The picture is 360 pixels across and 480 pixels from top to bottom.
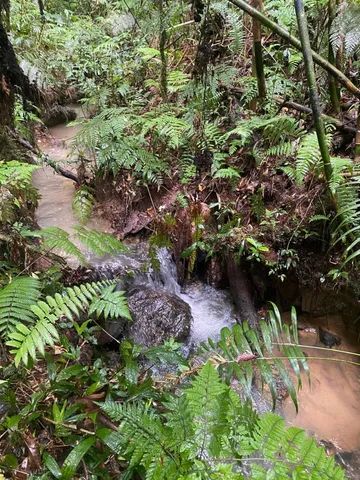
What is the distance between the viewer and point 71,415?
196cm

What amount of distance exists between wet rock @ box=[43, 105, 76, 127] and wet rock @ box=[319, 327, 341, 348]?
567 cm

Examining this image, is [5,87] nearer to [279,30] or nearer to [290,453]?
[279,30]

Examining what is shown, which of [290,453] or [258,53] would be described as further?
[258,53]

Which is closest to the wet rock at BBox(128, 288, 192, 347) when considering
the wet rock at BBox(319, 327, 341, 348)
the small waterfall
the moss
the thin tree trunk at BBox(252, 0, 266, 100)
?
the small waterfall

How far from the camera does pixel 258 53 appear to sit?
12.1 ft

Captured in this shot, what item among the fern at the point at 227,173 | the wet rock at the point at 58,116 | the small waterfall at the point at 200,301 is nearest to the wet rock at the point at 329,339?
the small waterfall at the point at 200,301

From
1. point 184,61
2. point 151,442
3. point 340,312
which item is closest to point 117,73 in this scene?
point 184,61

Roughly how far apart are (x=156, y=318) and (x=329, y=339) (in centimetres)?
174

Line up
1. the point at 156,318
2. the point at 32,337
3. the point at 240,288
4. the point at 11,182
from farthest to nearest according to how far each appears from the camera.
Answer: the point at 240,288 → the point at 156,318 → the point at 11,182 → the point at 32,337

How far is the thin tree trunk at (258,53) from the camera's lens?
348cm

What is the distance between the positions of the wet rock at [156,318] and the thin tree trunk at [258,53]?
244 centimetres

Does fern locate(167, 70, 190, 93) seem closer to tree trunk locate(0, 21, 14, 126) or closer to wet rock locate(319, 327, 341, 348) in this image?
tree trunk locate(0, 21, 14, 126)

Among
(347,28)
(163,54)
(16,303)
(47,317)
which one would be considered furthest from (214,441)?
(163,54)

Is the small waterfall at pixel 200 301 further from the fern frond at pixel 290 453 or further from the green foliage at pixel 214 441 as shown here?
the fern frond at pixel 290 453
